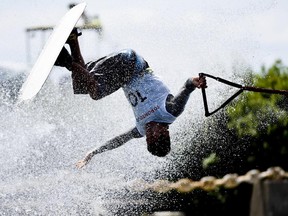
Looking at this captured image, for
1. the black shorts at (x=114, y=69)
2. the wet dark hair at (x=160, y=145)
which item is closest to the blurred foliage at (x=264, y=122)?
the wet dark hair at (x=160, y=145)

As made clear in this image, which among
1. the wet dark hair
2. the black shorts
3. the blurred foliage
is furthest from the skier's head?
the blurred foliage

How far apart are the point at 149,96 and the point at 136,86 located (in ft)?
0.48

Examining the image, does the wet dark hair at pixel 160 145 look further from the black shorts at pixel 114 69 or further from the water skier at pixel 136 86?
the black shorts at pixel 114 69

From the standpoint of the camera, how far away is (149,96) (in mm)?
7055

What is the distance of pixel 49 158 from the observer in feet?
31.0

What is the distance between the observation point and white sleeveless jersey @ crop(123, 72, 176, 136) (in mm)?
7039

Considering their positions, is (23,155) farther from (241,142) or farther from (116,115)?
(241,142)

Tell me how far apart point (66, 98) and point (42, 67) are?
16.2ft

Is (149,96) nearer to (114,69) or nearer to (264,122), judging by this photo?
(114,69)

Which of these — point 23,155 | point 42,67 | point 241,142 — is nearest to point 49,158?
point 23,155

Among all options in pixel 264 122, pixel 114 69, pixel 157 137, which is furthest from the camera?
pixel 264 122

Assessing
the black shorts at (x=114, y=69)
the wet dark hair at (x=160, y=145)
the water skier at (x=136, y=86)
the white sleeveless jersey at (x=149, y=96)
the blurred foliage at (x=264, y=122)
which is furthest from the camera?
the blurred foliage at (x=264, y=122)

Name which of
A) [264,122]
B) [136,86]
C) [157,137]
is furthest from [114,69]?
[264,122]

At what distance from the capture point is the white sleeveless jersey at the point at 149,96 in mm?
7039
